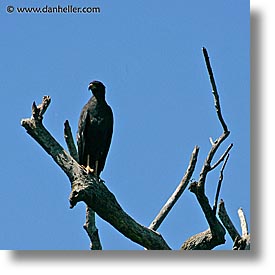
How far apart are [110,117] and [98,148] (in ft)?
0.64

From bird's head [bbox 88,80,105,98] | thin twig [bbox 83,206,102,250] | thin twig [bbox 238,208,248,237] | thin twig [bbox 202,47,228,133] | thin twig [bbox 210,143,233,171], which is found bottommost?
thin twig [bbox 238,208,248,237]

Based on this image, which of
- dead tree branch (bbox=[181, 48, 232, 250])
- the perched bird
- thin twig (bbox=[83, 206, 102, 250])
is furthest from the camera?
the perched bird

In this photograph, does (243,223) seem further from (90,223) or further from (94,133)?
(94,133)

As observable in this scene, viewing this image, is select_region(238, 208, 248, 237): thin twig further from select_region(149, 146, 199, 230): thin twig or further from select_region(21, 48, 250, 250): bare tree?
select_region(149, 146, 199, 230): thin twig

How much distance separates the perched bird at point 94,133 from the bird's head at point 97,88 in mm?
97

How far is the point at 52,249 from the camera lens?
154 inches

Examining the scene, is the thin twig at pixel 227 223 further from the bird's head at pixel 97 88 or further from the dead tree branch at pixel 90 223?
the bird's head at pixel 97 88

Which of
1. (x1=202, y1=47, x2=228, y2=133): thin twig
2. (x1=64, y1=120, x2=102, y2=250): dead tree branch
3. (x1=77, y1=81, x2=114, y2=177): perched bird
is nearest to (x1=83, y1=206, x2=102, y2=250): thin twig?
(x1=64, y1=120, x2=102, y2=250): dead tree branch

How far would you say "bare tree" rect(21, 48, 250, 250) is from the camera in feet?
12.6

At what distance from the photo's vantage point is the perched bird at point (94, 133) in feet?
14.4

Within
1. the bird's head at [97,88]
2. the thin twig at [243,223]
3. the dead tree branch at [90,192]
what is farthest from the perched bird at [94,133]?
the thin twig at [243,223]

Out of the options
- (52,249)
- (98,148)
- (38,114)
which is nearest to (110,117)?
(98,148)

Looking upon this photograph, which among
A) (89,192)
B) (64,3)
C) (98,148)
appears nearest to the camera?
(89,192)
